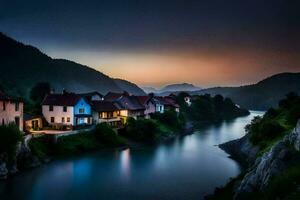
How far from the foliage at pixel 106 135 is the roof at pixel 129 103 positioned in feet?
50.4

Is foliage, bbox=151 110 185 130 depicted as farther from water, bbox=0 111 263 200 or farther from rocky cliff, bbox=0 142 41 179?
rocky cliff, bbox=0 142 41 179

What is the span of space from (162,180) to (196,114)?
94.7m

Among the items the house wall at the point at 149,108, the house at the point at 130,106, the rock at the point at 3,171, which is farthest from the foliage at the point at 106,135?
the house wall at the point at 149,108

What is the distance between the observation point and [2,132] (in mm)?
44188

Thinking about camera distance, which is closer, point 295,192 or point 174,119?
point 295,192

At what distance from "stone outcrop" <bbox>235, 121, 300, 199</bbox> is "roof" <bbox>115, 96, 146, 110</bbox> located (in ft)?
198

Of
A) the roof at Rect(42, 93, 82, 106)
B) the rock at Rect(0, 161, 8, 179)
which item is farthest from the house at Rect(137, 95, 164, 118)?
the rock at Rect(0, 161, 8, 179)

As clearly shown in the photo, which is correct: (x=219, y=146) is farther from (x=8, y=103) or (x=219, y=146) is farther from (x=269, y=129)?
(x=8, y=103)

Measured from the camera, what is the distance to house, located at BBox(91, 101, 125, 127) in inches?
2928

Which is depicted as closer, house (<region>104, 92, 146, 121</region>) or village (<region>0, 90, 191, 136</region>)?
village (<region>0, 90, 191, 136</region>)

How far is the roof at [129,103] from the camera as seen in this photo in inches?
3383

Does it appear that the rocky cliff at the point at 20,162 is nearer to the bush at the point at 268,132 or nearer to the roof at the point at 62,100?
the roof at the point at 62,100

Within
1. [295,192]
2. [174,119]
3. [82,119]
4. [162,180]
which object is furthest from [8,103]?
[174,119]

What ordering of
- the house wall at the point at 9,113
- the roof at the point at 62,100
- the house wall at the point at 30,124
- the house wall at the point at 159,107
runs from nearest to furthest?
the house wall at the point at 9,113 < the house wall at the point at 30,124 < the roof at the point at 62,100 < the house wall at the point at 159,107
